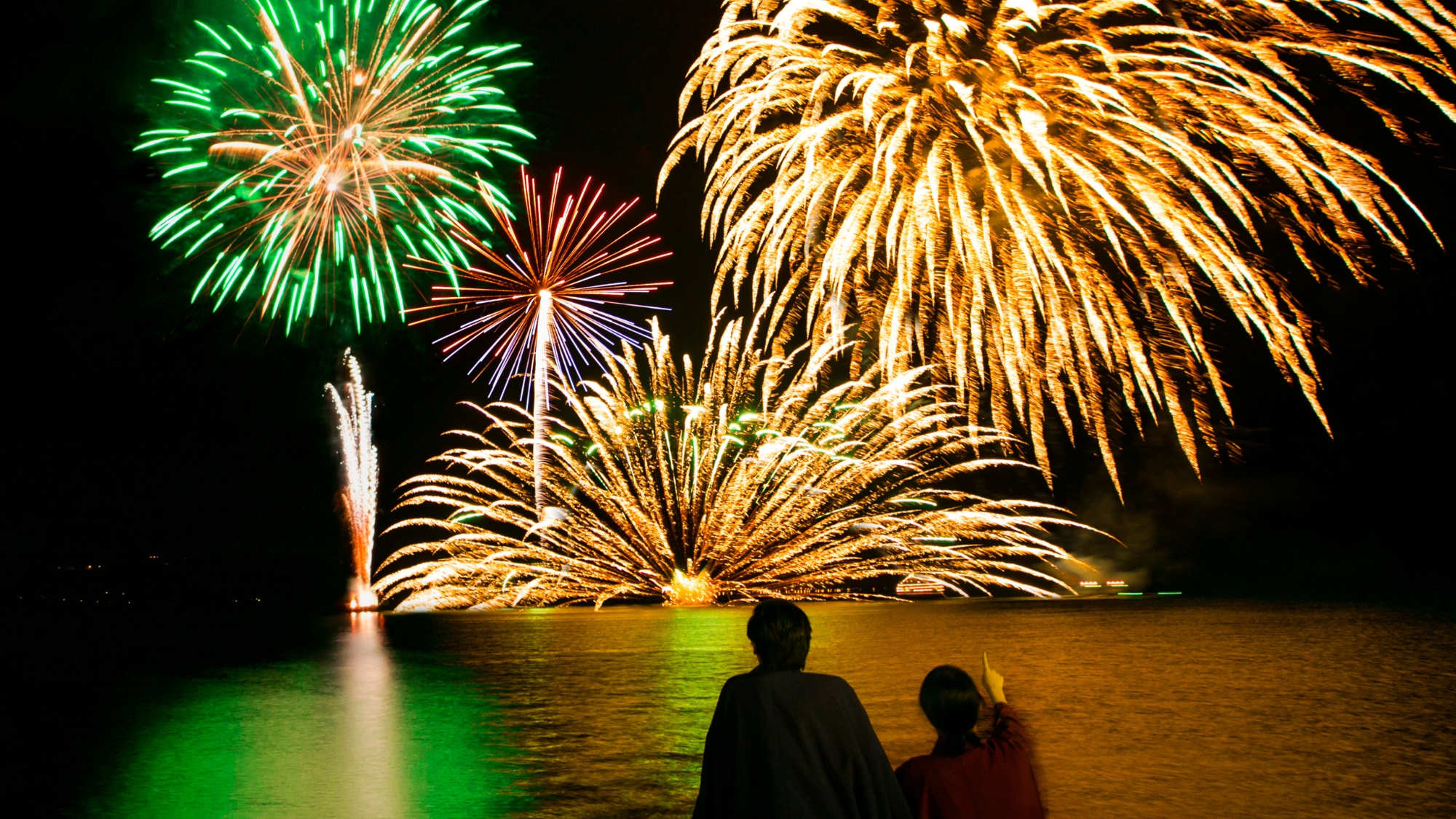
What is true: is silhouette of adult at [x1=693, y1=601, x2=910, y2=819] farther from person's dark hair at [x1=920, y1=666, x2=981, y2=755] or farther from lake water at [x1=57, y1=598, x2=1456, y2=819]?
lake water at [x1=57, y1=598, x2=1456, y2=819]

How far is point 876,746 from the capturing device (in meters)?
2.77

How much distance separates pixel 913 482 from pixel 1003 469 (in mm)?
8984

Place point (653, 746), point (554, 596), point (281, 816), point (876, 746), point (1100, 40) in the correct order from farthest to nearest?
point (554, 596) < point (1100, 40) < point (653, 746) < point (281, 816) < point (876, 746)

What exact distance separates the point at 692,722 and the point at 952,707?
5872 millimetres

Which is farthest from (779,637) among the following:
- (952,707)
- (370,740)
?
(370,740)

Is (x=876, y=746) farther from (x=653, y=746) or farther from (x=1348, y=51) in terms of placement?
(x=1348, y=51)

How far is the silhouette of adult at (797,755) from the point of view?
2732mm

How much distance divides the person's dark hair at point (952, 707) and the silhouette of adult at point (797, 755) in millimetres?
167

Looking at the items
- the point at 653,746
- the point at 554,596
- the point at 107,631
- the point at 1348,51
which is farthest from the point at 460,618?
the point at 1348,51

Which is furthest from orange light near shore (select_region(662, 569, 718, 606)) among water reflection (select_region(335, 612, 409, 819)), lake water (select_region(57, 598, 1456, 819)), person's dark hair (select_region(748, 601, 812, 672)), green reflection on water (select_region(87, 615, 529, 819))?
person's dark hair (select_region(748, 601, 812, 672))

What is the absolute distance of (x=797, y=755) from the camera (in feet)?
8.98

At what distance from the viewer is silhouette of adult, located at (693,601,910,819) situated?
273 cm

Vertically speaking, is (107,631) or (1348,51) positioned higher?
(1348,51)

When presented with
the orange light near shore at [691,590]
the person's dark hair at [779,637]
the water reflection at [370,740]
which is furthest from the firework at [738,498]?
the person's dark hair at [779,637]
